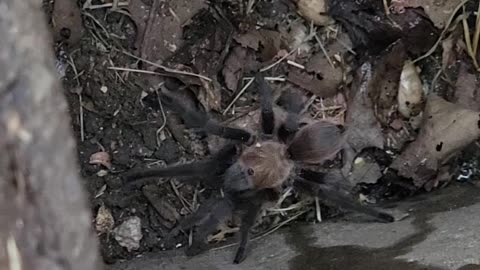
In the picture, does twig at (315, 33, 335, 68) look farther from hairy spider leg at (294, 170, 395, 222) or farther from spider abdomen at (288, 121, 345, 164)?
hairy spider leg at (294, 170, 395, 222)

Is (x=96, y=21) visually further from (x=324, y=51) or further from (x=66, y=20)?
(x=324, y=51)

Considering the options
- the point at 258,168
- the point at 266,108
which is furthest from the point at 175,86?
the point at 258,168

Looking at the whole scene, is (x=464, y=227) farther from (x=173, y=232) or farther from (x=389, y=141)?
(x=173, y=232)

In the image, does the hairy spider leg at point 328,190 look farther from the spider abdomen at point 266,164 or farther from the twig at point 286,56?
the twig at point 286,56

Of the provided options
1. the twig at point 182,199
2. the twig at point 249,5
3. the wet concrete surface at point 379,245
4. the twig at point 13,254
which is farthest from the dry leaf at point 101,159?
the twig at point 13,254

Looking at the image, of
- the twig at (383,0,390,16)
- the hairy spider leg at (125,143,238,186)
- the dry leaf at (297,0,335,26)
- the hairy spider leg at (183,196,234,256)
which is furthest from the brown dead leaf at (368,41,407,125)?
the hairy spider leg at (183,196,234,256)
